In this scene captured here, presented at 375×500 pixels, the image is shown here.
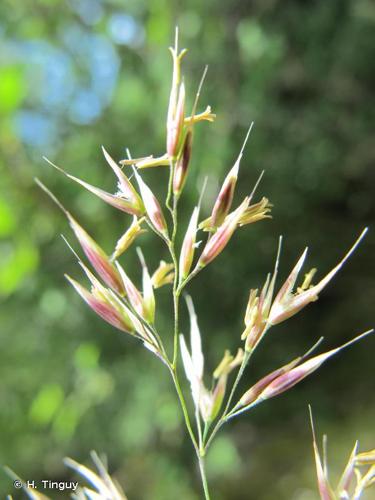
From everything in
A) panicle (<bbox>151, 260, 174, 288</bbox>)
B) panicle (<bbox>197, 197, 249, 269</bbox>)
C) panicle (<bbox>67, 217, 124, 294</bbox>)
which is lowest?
panicle (<bbox>151, 260, 174, 288</bbox>)

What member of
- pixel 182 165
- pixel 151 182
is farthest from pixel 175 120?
pixel 151 182

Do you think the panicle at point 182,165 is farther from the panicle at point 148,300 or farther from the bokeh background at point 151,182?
the bokeh background at point 151,182

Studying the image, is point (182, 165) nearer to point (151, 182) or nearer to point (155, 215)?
point (155, 215)

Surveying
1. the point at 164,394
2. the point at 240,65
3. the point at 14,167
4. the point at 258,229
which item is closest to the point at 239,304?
the point at 258,229

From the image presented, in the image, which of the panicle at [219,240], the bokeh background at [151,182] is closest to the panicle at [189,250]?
the panicle at [219,240]

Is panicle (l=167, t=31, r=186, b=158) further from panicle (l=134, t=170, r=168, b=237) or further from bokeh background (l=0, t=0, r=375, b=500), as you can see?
bokeh background (l=0, t=0, r=375, b=500)

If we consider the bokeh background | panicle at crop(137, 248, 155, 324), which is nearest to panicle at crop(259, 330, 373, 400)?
panicle at crop(137, 248, 155, 324)

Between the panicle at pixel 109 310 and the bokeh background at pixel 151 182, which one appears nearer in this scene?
the panicle at pixel 109 310

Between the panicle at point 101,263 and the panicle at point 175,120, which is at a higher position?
the panicle at point 175,120
